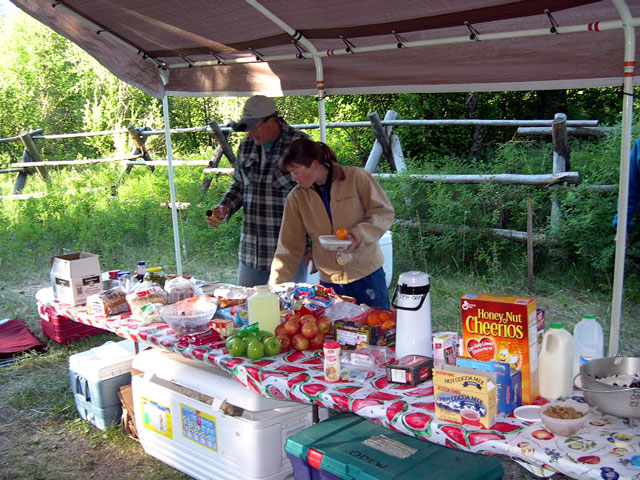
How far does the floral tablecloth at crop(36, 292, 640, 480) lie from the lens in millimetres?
1461

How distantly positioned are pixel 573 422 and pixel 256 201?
2.52 m

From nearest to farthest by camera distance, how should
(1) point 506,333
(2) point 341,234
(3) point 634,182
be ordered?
(1) point 506,333
(2) point 341,234
(3) point 634,182

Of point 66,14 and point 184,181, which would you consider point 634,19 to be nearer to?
point 66,14

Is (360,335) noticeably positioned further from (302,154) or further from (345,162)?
(345,162)

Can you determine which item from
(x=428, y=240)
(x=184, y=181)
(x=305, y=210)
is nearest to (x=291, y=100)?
(x=184, y=181)

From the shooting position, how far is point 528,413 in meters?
1.71

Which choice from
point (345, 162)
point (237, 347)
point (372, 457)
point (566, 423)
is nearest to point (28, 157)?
point (345, 162)

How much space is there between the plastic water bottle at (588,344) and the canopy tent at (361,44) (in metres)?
0.89

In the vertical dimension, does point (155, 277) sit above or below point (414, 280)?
below

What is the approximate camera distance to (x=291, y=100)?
575 inches

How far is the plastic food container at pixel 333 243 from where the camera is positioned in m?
2.88

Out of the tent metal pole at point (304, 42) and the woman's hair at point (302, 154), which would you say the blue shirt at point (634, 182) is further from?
the woman's hair at point (302, 154)

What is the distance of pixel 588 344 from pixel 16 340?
4315 mm

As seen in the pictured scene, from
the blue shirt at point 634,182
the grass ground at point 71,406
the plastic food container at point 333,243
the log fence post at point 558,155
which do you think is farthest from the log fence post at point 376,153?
the plastic food container at point 333,243
